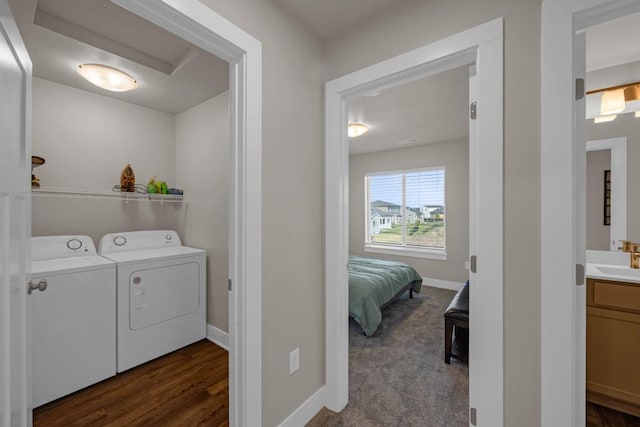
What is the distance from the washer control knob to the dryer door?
23.3 inches

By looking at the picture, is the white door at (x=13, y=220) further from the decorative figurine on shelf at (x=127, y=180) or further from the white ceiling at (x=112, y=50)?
the decorative figurine on shelf at (x=127, y=180)

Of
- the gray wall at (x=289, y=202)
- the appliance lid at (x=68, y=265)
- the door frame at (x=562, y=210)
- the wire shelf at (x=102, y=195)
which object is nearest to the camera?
the door frame at (x=562, y=210)

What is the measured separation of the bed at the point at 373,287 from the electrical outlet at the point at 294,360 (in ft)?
4.31

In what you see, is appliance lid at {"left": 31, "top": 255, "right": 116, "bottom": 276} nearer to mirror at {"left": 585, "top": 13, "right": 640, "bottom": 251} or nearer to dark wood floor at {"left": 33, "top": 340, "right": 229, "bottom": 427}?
dark wood floor at {"left": 33, "top": 340, "right": 229, "bottom": 427}

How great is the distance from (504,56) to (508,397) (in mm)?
1525

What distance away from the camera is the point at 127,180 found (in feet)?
8.72

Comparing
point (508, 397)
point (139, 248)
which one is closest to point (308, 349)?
point (508, 397)

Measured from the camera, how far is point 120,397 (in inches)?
72.2

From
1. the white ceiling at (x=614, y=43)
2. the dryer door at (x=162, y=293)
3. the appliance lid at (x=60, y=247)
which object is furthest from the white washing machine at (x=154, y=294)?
the white ceiling at (x=614, y=43)

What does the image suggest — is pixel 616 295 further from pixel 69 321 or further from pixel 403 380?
pixel 69 321

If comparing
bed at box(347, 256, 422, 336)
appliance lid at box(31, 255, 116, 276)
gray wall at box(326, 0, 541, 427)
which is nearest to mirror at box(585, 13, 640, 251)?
gray wall at box(326, 0, 541, 427)

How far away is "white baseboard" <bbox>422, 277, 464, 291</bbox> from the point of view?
14.4 ft

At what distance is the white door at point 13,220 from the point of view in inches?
25.9

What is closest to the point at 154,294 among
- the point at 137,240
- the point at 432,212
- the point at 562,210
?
the point at 137,240
